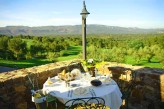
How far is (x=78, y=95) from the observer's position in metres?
3.04

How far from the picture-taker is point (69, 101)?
2.95 meters

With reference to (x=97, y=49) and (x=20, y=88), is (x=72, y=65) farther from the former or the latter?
(x=97, y=49)

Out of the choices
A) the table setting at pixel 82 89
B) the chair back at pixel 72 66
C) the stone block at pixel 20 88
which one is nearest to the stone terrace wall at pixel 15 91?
the stone block at pixel 20 88

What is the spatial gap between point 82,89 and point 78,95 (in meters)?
0.15

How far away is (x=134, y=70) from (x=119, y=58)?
2237cm

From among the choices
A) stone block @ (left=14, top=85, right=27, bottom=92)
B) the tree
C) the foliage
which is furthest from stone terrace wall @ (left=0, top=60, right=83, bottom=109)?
the tree

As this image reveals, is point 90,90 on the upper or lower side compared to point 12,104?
upper

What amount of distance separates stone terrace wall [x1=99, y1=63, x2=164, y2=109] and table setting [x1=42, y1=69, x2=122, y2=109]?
1.03 meters

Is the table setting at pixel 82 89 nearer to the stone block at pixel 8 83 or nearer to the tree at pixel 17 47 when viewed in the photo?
the stone block at pixel 8 83

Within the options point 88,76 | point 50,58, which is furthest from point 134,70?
point 50,58

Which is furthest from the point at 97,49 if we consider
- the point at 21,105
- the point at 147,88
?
the point at 21,105

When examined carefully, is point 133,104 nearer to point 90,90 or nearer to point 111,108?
point 111,108

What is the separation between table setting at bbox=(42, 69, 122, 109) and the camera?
3057mm

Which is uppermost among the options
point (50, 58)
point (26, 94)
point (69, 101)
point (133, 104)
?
point (69, 101)
